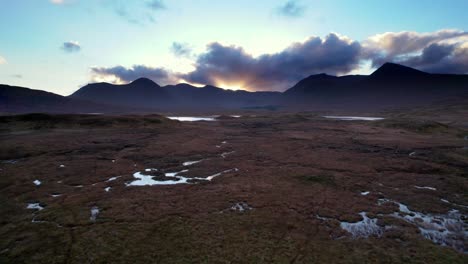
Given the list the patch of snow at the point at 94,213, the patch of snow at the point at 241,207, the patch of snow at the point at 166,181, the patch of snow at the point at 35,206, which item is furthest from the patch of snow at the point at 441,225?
the patch of snow at the point at 35,206

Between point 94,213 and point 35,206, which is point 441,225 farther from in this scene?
point 35,206

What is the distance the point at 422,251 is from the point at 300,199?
7.94 metres

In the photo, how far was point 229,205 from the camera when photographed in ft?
56.5

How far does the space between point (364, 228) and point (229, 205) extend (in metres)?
8.85

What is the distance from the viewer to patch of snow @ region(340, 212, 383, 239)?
1341 centimetres

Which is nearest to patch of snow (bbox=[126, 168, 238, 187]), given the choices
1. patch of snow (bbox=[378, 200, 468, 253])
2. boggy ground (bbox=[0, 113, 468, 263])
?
boggy ground (bbox=[0, 113, 468, 263])

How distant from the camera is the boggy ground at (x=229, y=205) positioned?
11523 mm

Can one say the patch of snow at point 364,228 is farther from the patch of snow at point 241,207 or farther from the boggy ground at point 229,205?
the patch of snow at point 241,207

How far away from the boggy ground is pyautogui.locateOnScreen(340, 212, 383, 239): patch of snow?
181mm

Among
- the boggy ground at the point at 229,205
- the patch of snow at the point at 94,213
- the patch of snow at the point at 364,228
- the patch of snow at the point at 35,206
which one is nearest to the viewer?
the boggy ground at the point at 229,205

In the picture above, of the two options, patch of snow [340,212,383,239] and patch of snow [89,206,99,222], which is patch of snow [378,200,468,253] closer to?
patch of snow [340,212,383,239]

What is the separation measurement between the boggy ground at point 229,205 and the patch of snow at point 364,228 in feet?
0.59

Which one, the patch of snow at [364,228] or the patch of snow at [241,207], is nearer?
the patch of snow at [364,228]

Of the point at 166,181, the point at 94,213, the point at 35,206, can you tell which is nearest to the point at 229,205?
the point at 166,181
